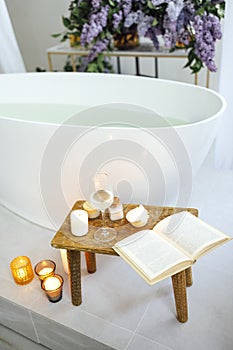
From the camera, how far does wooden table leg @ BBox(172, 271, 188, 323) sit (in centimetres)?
140

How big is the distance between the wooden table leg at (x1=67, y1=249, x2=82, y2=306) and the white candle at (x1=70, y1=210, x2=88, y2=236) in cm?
7

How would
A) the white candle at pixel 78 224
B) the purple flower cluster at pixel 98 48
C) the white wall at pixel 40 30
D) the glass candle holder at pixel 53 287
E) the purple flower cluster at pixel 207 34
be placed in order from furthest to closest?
the white wall at pixel 40 30 → the purple flower cluster at pixel 98 48 → the purple flower cluster at pixel 207 34 → the glass candle holder at pixel 53 287 → the white candle at pixel 78 224

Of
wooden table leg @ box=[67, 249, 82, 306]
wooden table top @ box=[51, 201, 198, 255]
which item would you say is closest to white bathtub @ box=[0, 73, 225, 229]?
wooden table top @ box=[51, 201, 198, 255]


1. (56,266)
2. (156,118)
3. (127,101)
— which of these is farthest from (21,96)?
(56,266)

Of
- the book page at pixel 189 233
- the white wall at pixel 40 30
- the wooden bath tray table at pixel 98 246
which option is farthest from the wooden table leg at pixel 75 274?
the white wall at pixel 40 30

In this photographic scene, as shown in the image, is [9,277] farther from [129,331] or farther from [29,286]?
[129,331]

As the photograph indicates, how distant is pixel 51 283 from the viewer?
64.1 inches

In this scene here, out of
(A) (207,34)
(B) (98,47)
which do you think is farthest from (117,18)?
(A) (207,34)

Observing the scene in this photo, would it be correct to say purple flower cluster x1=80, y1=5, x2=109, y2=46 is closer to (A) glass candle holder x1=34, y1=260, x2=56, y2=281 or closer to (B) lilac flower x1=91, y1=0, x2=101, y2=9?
(B) lilac flower x1=91, y1=0, x2=101, y2=9

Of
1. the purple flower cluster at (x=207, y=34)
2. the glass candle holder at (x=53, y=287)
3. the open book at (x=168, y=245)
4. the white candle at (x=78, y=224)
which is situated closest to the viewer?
the open book at (x=168, y=245)

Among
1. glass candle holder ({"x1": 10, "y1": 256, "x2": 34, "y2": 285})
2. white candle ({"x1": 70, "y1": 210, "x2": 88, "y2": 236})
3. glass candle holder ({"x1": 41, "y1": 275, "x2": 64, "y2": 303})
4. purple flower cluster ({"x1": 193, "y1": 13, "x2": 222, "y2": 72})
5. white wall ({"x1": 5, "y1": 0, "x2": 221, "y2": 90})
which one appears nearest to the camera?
white candle ({"x1": 70, "y1": 210, "x2": 88, "y2": 236})

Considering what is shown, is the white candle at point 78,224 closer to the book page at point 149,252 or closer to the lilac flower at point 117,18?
the book page at point 149,252

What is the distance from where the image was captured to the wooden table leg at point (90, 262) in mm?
1694

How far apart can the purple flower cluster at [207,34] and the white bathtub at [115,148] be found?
1.19 feet
